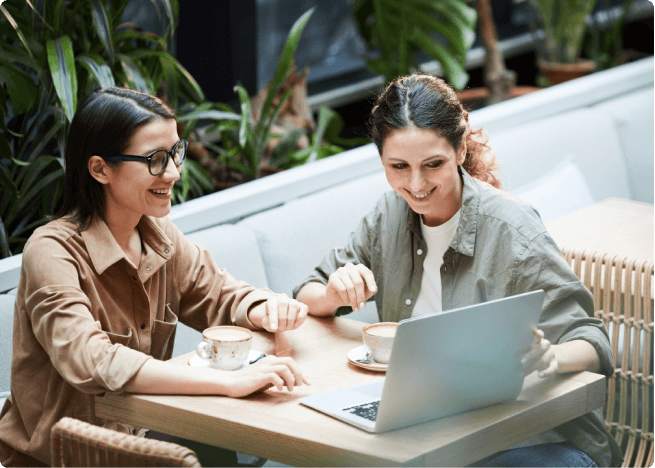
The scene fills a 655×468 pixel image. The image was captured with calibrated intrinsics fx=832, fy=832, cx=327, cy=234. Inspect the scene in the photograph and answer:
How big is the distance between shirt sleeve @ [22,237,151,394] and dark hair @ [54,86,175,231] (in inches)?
4.2

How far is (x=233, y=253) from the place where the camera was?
2.32m

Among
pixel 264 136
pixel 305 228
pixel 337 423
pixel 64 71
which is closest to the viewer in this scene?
pixel 337 423

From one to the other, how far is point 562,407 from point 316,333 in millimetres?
554

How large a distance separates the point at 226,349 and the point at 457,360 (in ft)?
1.48

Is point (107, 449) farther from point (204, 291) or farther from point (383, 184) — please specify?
point (383, 184)

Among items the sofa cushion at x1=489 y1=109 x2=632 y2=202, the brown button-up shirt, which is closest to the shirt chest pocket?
the brown button-up shirt

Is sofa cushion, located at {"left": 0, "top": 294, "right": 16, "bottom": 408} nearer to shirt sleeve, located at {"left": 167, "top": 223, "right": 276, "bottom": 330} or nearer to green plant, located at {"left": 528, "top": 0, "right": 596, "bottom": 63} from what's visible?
shirt sleeve, located at {"left": 167, "top": 223, "right": 276, "bottom": 330}

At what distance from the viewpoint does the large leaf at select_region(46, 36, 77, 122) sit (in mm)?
2168

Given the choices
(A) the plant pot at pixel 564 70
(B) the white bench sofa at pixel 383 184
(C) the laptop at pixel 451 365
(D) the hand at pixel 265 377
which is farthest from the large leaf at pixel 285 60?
(A) the plant pot at pixel 564 70

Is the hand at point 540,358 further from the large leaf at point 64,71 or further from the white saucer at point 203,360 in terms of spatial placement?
the large leaf at point 64,71

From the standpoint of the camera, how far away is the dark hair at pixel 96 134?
158 cm

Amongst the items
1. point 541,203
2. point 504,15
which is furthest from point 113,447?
point 504,15

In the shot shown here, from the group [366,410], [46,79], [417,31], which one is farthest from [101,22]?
[417,31]

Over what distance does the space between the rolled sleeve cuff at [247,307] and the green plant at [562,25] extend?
10.3ft
